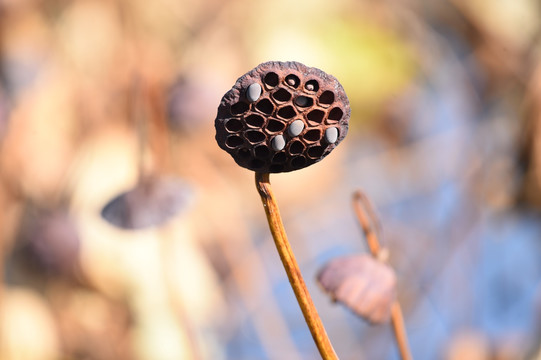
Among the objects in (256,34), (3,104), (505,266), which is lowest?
(505,266)

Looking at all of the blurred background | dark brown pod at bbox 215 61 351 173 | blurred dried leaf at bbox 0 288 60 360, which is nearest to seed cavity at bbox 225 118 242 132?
dark brown pod at bbox 215 61 351 173

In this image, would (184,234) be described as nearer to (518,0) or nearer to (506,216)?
(506,216)

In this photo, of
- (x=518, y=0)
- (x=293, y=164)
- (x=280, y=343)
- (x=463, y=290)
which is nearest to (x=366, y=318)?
(x=293, y=164)

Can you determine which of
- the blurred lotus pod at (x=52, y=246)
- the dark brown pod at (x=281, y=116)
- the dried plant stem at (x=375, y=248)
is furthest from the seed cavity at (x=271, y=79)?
the blurred lotus pod at (x=52, y=246)

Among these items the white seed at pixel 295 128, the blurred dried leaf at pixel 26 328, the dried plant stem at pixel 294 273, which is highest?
the white seed at pixel 295 128

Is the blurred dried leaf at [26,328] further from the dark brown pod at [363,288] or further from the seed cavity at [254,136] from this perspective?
the seed cavity at [254,136]

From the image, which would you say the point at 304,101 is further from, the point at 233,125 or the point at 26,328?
the point at 26,328

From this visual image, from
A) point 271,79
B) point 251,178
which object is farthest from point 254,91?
point 251,178
